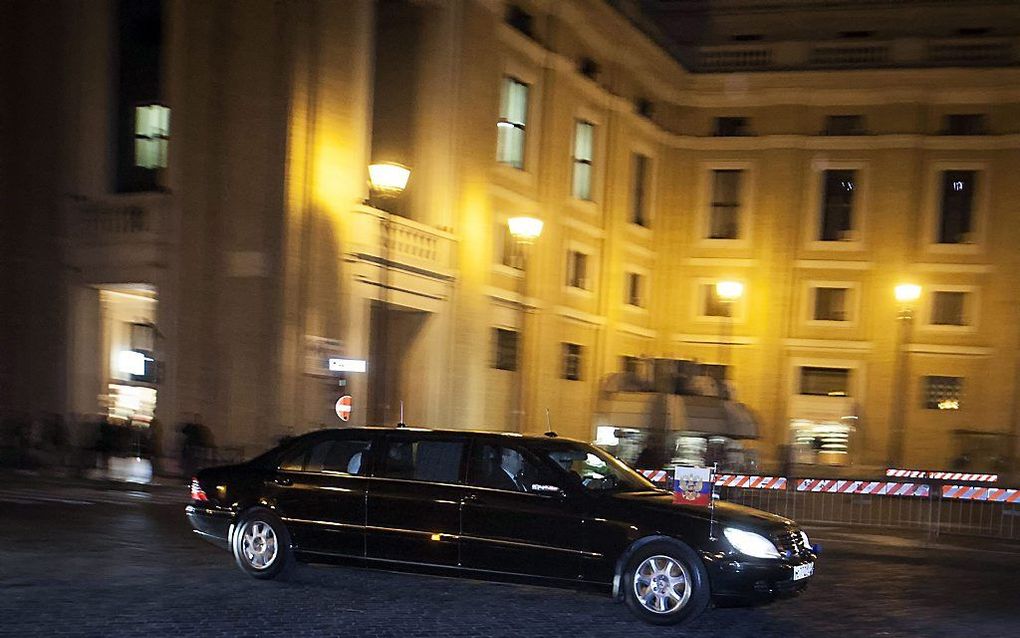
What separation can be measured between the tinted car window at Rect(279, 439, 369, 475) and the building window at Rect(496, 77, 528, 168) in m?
19.7

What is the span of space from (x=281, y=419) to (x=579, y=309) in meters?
13.5

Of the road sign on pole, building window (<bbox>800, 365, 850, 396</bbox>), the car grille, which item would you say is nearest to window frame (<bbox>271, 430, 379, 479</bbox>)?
the car grille

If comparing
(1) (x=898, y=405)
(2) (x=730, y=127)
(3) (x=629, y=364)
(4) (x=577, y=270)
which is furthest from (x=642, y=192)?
(1) (x=898, y=405)

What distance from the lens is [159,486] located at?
21141 millimetres

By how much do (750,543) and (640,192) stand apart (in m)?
30.1

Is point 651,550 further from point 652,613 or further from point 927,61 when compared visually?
point 927,61

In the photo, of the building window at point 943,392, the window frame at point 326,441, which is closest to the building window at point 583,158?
the building window at point 943,392

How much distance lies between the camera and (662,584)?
31.0 ft

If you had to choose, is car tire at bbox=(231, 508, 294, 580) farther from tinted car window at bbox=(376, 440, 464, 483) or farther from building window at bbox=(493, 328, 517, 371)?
building window at bbox=(493, 328, 517, 371)

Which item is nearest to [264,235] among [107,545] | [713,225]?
[107,545]

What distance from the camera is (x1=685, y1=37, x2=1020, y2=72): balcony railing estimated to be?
38.2m

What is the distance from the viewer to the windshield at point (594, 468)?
10.2 meters

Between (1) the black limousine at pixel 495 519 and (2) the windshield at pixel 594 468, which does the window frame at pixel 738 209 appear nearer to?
(2) the windshield at pixel 594 468

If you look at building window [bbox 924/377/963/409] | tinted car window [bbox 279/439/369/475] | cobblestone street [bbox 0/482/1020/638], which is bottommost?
cobblestone street [bbox 0/482/1020/638]
